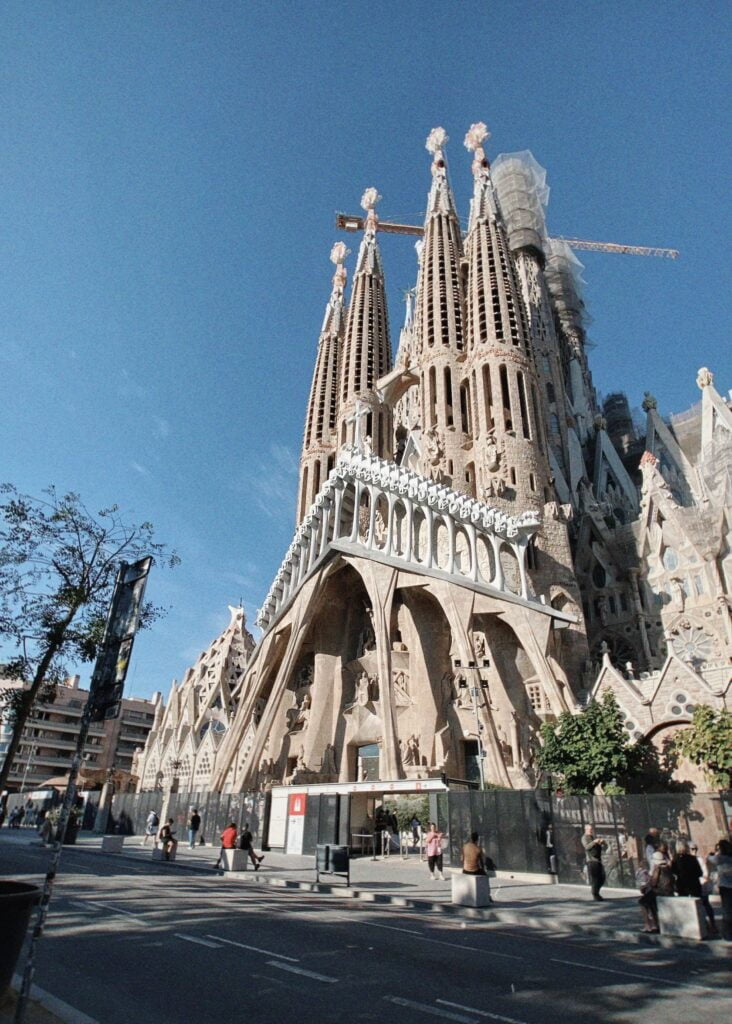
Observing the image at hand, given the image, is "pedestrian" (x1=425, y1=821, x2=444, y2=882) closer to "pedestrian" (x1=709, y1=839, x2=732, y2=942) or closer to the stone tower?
"pedestrian" (x1=709, y1=839, x2=732, y2=942)

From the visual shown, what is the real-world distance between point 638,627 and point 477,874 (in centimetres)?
2584

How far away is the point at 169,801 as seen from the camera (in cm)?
→ 2861

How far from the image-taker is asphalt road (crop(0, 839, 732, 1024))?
5.34 m

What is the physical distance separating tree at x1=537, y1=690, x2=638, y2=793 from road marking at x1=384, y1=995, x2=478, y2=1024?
636 inches

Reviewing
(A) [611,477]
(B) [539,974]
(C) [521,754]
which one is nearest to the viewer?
(B) [539,974]

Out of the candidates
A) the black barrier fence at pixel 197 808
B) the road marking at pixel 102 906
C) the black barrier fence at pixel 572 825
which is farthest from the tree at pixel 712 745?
the road marking at pixel 102 906

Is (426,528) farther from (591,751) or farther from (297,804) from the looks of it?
(591,751)

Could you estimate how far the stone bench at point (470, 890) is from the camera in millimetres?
11305

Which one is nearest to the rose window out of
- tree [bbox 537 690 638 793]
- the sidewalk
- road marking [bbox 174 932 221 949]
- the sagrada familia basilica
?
the sagrada familia basilica

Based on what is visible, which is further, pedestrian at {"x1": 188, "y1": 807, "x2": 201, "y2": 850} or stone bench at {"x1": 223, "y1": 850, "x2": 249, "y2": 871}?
pedestrian at {"x1": 188, "y1": 807, "x2": 201, "y2": 850}

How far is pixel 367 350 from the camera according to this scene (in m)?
55.0

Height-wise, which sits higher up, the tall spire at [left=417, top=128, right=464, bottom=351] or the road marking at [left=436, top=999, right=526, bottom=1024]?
the tall spire at [left=417, top=128, right=464, bottom=351]

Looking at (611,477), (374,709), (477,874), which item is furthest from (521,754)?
(611,477)

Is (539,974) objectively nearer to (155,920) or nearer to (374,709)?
(155,920)
